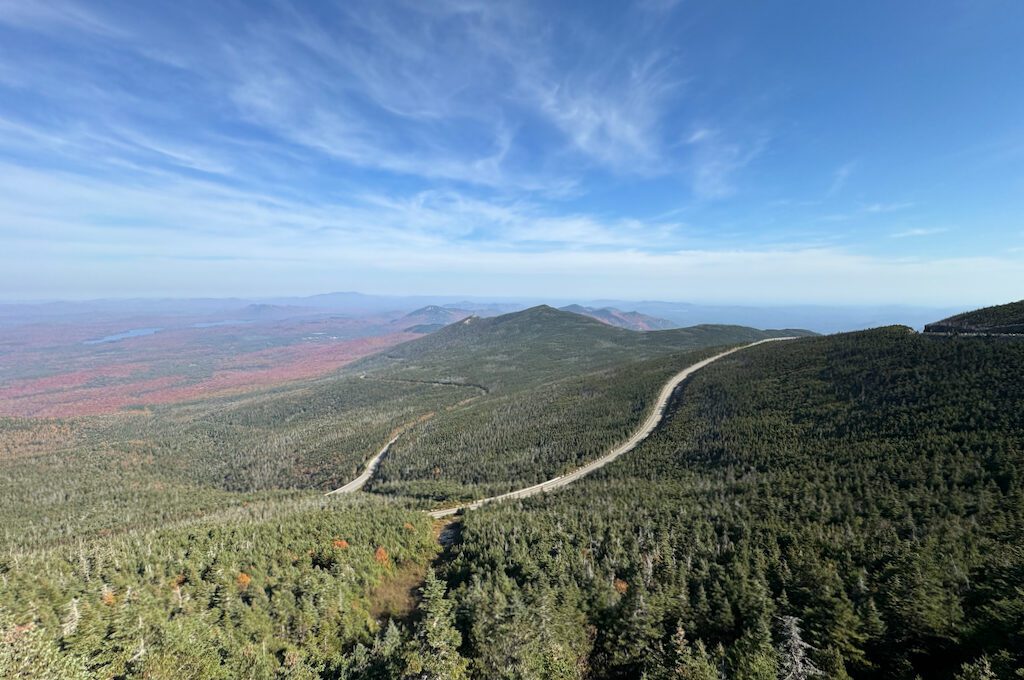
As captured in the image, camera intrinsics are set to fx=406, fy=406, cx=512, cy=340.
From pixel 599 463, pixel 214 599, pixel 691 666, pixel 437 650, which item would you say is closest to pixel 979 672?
pixel 691 666

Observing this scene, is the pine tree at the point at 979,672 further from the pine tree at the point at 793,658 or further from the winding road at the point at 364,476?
the winding road at the point at 364,476

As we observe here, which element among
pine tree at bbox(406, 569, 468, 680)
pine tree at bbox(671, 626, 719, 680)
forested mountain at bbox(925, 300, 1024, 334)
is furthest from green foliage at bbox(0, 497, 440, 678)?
forested mountain at bbox(925, 300, 1024, 334)

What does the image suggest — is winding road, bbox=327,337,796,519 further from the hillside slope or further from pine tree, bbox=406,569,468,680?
pine tree, bbox=406,569,468,680

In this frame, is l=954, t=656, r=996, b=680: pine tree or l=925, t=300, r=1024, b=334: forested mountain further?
l=925, t=300, r=1024, b=334: forested mountain

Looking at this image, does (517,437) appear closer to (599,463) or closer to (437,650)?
(599,463)

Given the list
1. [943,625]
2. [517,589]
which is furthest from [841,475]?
[517,589]

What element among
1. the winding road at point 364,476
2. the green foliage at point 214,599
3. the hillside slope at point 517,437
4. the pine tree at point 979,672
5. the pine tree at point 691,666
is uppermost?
the pine tree at point 979,672

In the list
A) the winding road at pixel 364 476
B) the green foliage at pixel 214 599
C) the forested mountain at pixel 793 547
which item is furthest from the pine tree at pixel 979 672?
the winding road at pixel 364 476

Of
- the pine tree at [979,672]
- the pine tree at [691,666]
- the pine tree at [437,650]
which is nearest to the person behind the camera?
the pine tree at [979,672]
